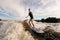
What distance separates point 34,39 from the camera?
58.6 feet

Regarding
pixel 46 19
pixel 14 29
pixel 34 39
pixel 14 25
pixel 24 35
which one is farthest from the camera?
pixel 46 19

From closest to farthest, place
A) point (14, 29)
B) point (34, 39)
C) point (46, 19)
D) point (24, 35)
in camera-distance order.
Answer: point (34, 39) < point (24, 35) < point (14, 29) < point (46, 19)

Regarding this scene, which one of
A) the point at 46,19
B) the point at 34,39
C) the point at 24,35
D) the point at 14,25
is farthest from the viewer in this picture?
the point at 46,19

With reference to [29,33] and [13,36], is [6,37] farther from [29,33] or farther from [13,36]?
[29,33]

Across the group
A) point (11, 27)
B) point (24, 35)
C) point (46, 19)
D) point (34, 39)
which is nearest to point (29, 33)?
point (24, 35)

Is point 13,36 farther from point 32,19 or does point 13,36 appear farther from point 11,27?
point 32,19

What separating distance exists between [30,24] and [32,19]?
112cm

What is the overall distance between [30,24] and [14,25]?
248 cm

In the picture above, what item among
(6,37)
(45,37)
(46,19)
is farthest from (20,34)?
(46,19)

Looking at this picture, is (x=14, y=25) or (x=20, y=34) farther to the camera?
(x=14, y=25)

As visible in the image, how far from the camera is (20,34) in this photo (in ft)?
65.0

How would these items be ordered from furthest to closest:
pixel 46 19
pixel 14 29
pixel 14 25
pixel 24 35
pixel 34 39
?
pixel 46 19 → pixel 14 25 → pixel 14 29 → pixel 24 35 → pixel 34 39

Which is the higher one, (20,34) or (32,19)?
(32,19)

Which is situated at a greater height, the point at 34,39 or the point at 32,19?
the point at 32,19
